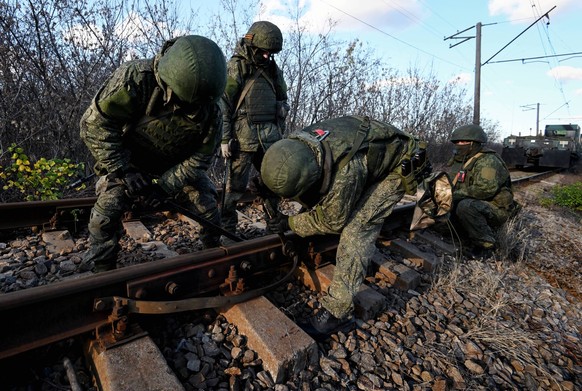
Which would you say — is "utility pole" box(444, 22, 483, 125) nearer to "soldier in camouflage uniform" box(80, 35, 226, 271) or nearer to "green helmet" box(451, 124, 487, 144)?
"green helmet" box(451, 124, 487, 144)

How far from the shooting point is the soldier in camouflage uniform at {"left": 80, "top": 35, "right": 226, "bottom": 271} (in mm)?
2273

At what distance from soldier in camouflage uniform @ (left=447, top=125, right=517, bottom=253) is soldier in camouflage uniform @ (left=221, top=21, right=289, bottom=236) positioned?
2676 millimetres

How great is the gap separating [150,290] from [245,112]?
2.41 meters

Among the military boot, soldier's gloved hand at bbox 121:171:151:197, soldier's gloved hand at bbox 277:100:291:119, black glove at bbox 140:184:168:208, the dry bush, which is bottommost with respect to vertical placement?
the dry bush

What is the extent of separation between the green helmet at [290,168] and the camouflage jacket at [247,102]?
1.69 m

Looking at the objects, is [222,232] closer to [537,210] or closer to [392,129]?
[392,129]

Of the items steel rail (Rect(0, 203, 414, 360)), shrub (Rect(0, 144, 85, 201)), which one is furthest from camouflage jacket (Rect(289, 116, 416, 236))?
shrub (Rect(0, 144, 85, 201))

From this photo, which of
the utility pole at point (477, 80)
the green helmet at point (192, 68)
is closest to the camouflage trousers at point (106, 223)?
the green helmet at point (192, 68)

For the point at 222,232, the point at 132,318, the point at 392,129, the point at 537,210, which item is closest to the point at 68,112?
the point at 222,232

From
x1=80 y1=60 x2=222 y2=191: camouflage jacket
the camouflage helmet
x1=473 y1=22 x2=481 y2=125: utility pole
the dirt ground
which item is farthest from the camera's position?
x1=473 y1=22 x2=481 y2=125: utility pole

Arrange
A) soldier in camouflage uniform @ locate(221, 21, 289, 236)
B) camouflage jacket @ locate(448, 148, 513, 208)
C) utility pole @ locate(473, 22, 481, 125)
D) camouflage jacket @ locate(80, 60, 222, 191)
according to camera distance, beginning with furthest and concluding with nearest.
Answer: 1. utility pole @ locate(473, 22, 481, 125)
2. camouflage jacket @ locate(448, 148, 513, 208)
3. soldier in camouflage uniform @ locate(221, 21, 289, 236)
4. camouflage jacket @ locate(80, 60, 222, 191)

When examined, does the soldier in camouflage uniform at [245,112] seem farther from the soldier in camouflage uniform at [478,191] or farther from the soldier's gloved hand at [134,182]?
the soldier in camouflage uniform at [478,191]

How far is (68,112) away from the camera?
5.73m

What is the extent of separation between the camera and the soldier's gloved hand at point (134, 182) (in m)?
2.53
